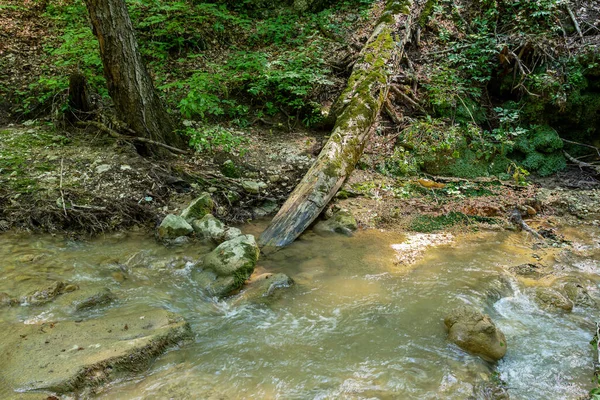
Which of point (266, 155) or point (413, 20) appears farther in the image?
point (413, 20)

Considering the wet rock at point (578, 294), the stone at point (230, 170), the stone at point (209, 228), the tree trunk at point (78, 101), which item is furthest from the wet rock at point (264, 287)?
the tree trunk at point (78, 101)

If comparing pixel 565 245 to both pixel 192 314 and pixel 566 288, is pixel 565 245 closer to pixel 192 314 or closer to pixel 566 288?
pixel 566 288

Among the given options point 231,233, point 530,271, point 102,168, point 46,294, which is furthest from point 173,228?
point 530,271

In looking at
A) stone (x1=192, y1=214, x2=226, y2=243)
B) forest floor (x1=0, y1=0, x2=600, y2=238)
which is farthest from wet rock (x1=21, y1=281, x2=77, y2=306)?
stone (x1=192, y1=214, x2=226, y2=243)

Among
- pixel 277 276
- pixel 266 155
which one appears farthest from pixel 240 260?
pixel 266 155

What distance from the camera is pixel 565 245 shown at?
4520 mm

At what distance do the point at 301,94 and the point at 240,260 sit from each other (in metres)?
3.85

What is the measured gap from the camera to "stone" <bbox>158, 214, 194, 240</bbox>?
4484 millimetres

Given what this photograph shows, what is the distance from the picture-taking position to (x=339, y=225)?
4871 millimetres

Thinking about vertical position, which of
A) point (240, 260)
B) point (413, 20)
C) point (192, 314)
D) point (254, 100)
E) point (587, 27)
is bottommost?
point (192, 314)

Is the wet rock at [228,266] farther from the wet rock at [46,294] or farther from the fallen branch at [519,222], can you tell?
the fallen branch at [519,222]

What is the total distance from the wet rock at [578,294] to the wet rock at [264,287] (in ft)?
8.60

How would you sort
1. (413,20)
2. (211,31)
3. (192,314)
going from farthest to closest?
1. (211,31)
2. (413,20)
3. (192,314)

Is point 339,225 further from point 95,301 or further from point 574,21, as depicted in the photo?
point 574,21
